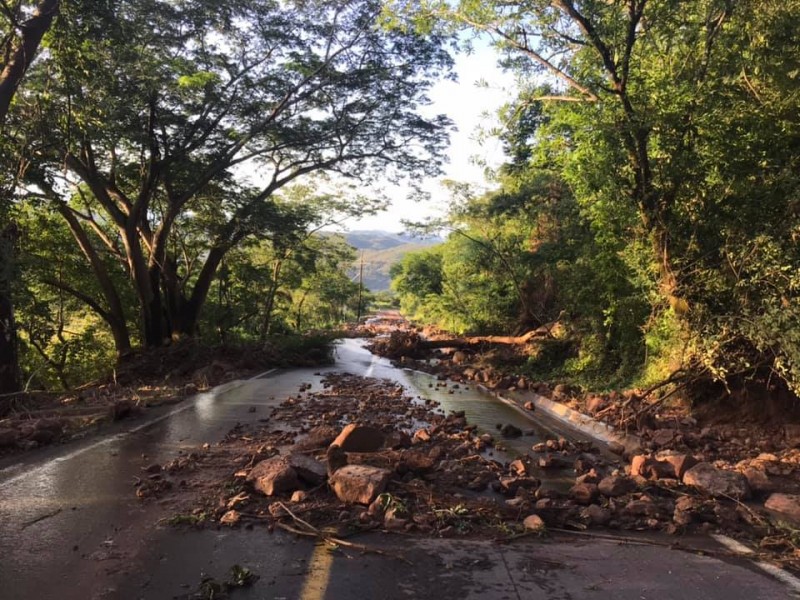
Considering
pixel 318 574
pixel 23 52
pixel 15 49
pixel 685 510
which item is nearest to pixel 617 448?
pixel 685 510

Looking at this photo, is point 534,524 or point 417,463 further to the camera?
point 417,463

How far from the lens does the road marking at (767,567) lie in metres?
3.70

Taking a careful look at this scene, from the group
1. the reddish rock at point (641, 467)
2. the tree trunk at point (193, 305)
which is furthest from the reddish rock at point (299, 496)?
the tree trunk at point (193, 305)

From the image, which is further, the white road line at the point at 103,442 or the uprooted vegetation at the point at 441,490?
the white road line at the point at 103,442

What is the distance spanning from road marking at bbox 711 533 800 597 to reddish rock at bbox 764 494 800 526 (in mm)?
861

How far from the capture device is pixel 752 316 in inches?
296

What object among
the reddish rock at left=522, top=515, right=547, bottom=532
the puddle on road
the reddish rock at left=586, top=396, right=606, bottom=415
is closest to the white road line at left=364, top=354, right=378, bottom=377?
the puddle on road

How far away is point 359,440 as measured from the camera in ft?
21.0

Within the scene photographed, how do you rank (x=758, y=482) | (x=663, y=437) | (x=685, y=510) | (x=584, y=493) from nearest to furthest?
(x=685, y=510) → (x=584, y=493) → (x=758, y=482) → (x=663, y=437)

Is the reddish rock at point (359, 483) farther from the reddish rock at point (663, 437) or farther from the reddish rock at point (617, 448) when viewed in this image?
the reddish rock at point (663, 437)

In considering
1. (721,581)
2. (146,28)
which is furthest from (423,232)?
(721,581)

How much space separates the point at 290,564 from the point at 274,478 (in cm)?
131

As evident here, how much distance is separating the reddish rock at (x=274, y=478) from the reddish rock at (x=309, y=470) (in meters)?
0.07

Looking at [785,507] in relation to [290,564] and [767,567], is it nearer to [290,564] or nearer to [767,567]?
[767,567]
